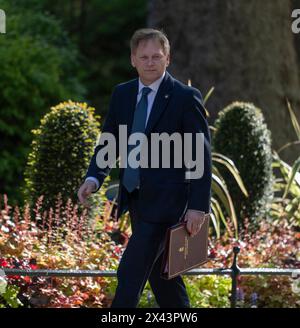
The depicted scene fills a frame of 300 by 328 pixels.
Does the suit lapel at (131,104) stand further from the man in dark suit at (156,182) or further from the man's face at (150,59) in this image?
the man's face at (150,59)

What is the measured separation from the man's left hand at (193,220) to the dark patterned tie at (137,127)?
318 millimetres

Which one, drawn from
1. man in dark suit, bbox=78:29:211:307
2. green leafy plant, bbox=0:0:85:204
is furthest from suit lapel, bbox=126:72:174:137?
green leafy plant, bbox=0:0:85:204

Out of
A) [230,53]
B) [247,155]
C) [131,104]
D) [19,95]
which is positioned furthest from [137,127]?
[230,53]

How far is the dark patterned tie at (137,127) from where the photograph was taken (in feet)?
17.1

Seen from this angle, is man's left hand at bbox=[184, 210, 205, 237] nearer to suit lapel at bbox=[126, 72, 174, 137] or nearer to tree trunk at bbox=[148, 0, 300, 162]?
suit lapel at bbox=[126, 72, 174, 137]

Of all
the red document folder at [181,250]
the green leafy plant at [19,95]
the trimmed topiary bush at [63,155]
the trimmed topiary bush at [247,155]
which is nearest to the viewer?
the red document folder at [181,250]

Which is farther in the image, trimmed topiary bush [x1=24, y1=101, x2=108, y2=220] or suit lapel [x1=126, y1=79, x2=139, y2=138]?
trimmed topiary bush [x1=24, y1=101, x2=108, y2=220]

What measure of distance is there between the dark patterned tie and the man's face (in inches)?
3.4

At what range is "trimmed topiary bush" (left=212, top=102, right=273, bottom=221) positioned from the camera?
8.25 m

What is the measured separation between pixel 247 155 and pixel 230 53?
2.21m

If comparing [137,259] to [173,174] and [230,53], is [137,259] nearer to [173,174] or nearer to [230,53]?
[173,174]

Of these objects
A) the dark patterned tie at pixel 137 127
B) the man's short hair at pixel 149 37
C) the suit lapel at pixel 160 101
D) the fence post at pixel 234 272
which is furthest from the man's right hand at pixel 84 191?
the fence post at pixel 234 272

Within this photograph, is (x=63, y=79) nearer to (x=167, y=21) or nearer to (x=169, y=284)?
(x=167, y=21)

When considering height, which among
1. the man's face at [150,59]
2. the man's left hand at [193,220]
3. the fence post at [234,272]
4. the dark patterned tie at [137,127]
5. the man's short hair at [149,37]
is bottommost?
the fence post at [234,272]
